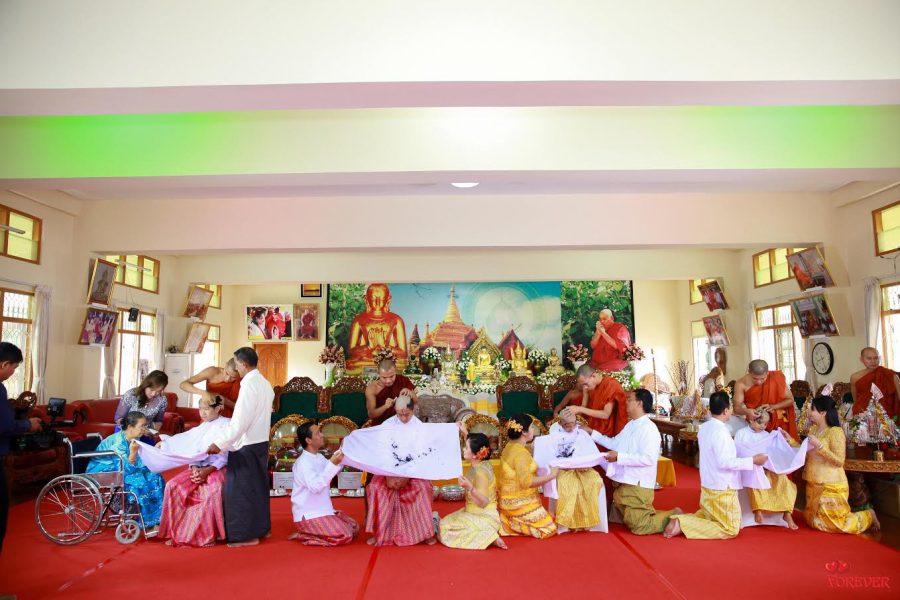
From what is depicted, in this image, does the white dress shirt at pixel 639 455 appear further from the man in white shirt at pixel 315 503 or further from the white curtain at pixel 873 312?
the white curtain at pixel 873 312

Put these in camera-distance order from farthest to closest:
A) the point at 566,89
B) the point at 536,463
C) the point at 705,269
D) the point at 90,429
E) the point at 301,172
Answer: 1. the point at 705,269
2. the point at 90,429
3. the point at 301,172
4. the point at 536,463
5. the point at 566,89

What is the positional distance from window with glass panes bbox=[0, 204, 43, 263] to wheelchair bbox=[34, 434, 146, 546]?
4.73 metres

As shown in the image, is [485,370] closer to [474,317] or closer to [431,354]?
[431,354]

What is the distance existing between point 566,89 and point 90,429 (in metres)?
8.27

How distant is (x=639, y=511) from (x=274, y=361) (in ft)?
46.6

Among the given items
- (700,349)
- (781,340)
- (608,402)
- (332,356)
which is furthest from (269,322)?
(608,402)

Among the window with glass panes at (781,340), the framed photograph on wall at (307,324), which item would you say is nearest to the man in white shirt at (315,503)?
the window with glass panes at (781,340)

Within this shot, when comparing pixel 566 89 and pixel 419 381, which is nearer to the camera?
pixel 566 89

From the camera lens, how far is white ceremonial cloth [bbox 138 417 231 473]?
17.6ft

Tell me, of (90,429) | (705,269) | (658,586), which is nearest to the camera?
(658,586)

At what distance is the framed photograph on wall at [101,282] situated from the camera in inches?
418

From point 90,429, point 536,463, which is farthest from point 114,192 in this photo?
point 536,463

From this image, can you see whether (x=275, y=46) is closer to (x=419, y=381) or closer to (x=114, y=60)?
(x=114, y=60)

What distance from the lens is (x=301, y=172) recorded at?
6.52m
